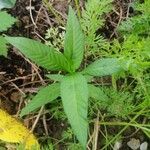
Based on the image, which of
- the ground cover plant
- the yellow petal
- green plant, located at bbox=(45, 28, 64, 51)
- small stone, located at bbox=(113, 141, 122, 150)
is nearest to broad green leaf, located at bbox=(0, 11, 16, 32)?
the ground cover plant

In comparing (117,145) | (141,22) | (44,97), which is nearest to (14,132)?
(44,97)

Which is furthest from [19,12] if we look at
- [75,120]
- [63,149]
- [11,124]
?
[75,120]

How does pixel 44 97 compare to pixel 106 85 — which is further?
pixel 106 85

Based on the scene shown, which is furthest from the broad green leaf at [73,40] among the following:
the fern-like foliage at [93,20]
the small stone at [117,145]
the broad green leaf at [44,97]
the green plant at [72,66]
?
the small stone at [117,145]

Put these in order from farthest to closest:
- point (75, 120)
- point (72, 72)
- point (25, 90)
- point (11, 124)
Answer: point (25, 90), point (11, 124), point (72, 72), point (75, 120)

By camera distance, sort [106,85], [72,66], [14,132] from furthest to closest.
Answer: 1. [106,85]
2. [14,132]
3. [72,66]

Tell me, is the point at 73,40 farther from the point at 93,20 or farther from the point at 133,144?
the point at 133,144

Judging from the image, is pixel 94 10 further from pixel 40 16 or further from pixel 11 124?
pixel 11 124
